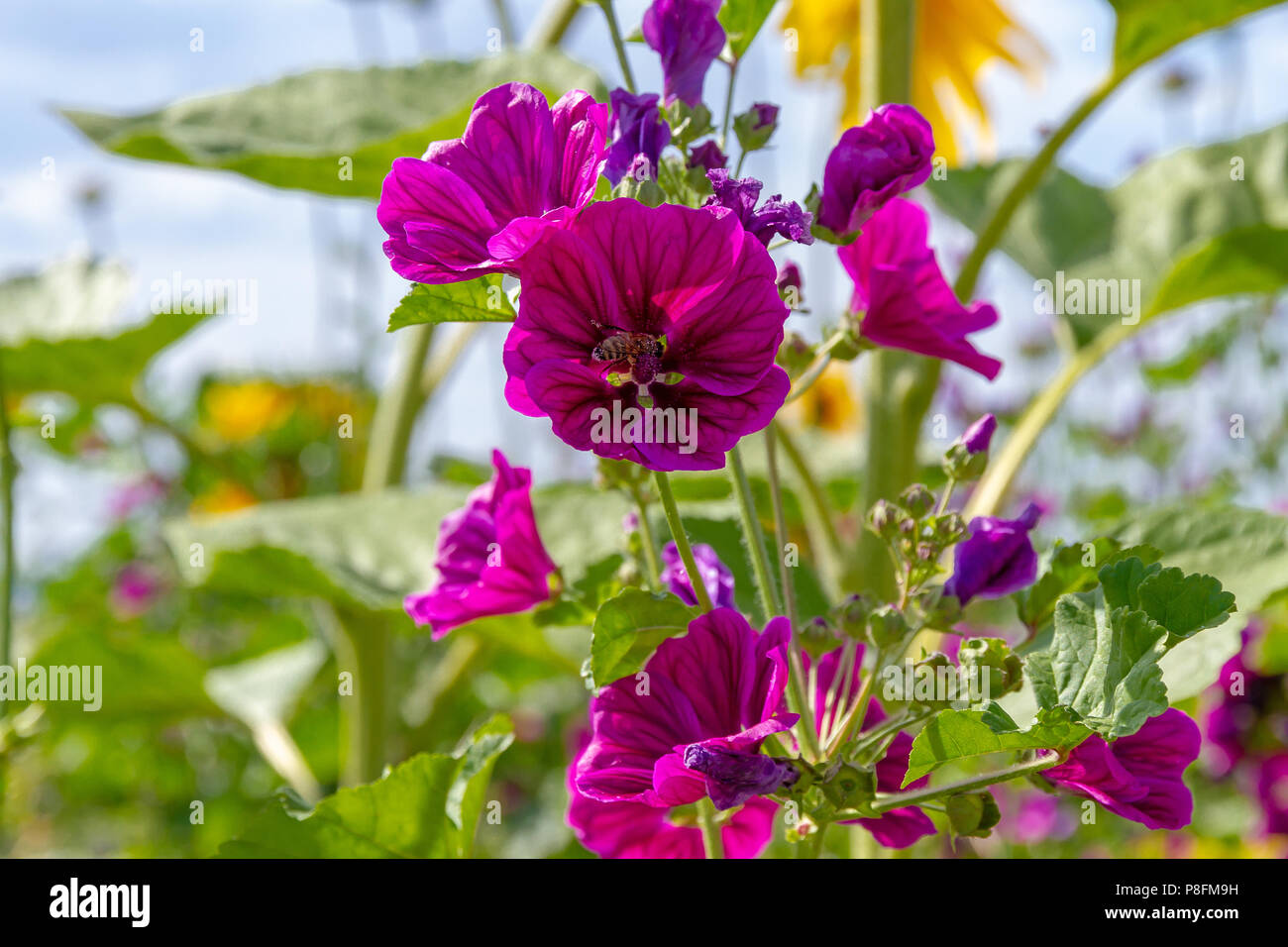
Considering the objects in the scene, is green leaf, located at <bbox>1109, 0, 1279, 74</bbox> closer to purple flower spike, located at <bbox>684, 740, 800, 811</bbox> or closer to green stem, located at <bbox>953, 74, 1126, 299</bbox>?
green stem, located at <bbox>953, 74, 1126, 299</bbox>

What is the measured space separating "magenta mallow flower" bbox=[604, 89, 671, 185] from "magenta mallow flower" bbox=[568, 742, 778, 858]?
258 mm

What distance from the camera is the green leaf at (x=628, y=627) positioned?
0.38 m

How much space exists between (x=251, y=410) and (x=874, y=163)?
8.80 feet

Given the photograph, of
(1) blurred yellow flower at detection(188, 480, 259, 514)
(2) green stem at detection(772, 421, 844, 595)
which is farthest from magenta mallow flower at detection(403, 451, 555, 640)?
(1) blurred yellow flower at detection(188, 480, 259, 514)

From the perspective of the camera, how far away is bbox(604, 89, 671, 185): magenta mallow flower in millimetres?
400

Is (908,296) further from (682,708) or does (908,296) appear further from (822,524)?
(822,524)

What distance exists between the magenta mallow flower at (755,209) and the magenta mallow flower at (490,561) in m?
0.15

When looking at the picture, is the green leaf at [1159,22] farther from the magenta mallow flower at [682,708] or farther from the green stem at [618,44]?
the magenta mallow flower at [682,708]

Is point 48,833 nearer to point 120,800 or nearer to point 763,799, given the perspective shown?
point 120,800

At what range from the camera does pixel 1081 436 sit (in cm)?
292

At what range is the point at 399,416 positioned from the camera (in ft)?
3.68

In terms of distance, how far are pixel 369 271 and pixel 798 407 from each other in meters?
1.14

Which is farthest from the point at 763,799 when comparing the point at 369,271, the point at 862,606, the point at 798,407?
the point at 369,271

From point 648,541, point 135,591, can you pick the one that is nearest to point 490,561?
point 648,541
